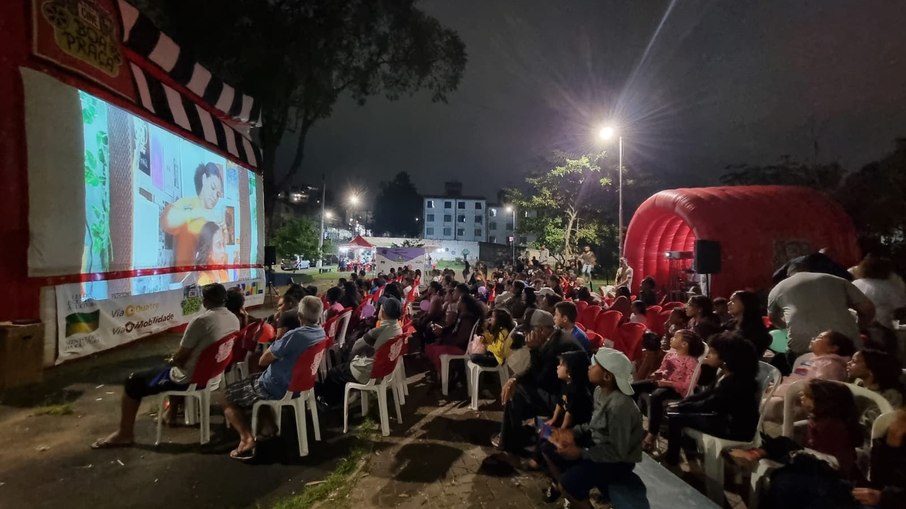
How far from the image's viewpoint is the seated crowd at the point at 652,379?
266 centimetres

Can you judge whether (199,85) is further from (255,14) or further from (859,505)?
(859,505)

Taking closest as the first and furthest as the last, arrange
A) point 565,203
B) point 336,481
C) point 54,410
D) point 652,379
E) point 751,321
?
point 336,481 < point 751,321 < point 652,379 < point 54,410 < point 565,203

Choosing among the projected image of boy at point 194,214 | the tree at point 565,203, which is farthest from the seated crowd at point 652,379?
the tree at point 565,203

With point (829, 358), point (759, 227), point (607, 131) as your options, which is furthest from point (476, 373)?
point (607, 131)

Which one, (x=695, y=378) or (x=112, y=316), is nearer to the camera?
(x=695, y=378)

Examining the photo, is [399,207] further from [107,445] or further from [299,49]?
[107,445]

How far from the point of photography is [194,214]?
973 centimetres

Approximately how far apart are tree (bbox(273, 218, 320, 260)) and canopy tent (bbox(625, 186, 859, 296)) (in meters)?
20.4

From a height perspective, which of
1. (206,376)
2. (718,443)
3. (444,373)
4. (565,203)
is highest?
(565,203)

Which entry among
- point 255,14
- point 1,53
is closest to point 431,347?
point 1,53

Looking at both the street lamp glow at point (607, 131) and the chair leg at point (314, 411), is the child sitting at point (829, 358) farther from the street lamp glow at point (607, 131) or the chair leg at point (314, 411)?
the street lamp glow at point (607, 131)

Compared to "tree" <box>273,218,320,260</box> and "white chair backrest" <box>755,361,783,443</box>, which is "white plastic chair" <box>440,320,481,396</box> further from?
"tree" <box>273,218,320,260</box>

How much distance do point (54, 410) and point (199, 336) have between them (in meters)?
2.38

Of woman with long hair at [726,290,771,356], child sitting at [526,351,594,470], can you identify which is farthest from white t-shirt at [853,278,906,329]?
child sitting at [526,351,594,470]
